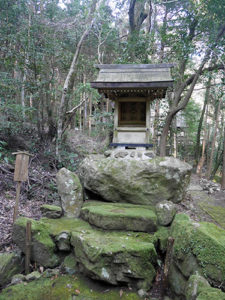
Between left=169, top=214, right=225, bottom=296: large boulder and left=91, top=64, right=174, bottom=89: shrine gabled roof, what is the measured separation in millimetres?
3626

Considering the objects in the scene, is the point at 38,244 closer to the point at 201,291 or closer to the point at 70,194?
the point at 70,194

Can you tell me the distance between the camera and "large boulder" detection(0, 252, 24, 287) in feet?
11.5

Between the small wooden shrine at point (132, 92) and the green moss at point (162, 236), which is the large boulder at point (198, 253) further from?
the small wooden shrine at point (132, 92)

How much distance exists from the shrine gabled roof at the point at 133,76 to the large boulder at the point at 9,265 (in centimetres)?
444

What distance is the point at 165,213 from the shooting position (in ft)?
14.4

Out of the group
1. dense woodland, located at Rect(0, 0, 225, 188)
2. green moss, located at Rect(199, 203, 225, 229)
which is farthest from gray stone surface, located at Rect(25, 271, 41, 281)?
green moss, located at Rect(199, 203, 225, 229)

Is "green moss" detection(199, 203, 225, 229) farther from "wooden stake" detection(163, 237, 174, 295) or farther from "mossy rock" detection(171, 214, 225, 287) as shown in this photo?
"wooden stake" detection(163, 237, 174, 295)

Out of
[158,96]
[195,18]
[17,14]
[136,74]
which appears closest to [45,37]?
[17,14]

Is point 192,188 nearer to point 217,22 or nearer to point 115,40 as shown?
point 217,22

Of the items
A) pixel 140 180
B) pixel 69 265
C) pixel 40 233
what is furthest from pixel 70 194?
pixel 140 180

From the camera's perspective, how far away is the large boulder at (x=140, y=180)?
502 centimetres

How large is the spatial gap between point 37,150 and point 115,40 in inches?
337

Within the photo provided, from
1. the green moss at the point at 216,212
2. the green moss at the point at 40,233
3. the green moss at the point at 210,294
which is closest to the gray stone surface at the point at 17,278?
the green moss at the point at 40,233

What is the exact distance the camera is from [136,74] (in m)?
5.93
